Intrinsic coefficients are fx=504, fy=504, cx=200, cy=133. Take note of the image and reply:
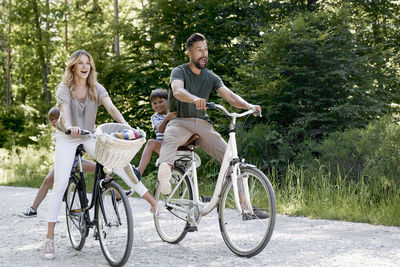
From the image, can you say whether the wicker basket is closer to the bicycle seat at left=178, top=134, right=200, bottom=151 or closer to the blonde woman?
the blonde woman

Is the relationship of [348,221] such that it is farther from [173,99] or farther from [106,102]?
[106,102]

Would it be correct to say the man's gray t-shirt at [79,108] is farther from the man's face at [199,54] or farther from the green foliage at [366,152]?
the green foliage at [366,152]

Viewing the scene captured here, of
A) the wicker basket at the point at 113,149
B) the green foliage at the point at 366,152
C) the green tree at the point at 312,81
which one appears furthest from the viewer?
the green tree at the point at 312,81

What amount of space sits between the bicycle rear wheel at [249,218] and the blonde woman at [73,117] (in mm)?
859

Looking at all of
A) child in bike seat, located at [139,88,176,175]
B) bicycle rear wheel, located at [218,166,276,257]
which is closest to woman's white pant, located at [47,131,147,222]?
bicycle rear wheel, located at [218,166,276,257]

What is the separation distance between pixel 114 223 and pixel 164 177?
0.84m

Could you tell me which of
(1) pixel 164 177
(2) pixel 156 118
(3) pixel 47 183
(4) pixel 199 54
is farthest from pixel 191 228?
(2) pixel 156 118

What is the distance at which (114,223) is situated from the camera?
15.3 ft

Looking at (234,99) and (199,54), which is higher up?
(199,54)

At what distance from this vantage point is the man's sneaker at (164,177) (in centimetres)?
523

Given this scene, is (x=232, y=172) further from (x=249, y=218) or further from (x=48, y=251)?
(x=48, y=251)

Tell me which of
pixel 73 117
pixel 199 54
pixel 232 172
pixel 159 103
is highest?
pixel 199 54

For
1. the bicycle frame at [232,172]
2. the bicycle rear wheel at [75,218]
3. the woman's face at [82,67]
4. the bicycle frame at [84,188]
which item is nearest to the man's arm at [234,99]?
the bicycle frame at [232,172]

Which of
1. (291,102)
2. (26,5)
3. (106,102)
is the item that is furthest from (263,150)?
(26,5)
